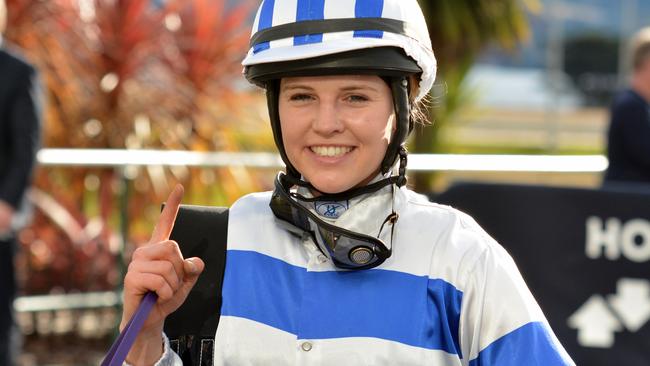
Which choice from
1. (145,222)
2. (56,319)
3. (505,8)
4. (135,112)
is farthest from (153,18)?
(505,8)

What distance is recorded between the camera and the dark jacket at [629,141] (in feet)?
20.5

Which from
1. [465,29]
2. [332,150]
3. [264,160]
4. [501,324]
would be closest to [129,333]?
[332,150]

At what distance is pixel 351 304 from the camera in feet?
6.92

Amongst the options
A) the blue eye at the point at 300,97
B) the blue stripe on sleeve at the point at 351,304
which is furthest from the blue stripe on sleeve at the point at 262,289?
the blue eye at the point at 300,97

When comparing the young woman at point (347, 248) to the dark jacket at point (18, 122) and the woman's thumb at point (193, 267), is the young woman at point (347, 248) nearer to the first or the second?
the woman's thumb at point (193, 267)

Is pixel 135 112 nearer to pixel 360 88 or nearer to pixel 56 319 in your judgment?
pixel 56 319

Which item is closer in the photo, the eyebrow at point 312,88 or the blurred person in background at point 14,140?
the eyebrow at point 312,88

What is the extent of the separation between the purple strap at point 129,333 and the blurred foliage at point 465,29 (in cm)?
1018

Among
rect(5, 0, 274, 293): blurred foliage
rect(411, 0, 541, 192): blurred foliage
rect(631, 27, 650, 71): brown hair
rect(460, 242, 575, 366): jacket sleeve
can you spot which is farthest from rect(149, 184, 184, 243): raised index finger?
rect(411, 0, 541, 192): blurred foliage

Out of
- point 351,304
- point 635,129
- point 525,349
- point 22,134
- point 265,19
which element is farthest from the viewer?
point 635,129

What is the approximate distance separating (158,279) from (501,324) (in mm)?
595

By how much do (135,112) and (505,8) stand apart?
6394 millimetres

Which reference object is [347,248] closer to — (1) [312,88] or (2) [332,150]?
(2) [332,150]

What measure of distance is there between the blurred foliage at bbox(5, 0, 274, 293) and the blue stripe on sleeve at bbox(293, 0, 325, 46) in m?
4.42
